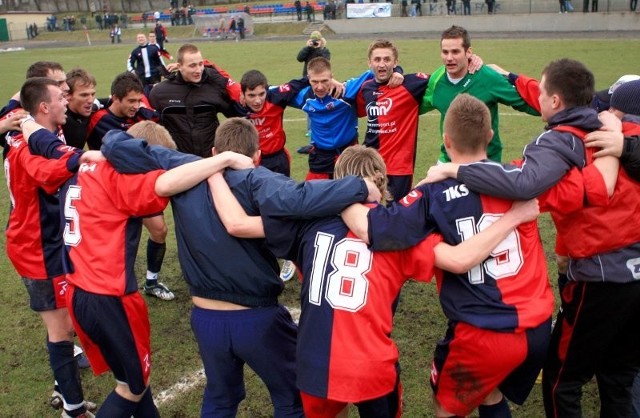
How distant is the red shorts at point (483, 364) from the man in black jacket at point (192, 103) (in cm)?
485

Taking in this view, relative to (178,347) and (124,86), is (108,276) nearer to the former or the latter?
(178,347)

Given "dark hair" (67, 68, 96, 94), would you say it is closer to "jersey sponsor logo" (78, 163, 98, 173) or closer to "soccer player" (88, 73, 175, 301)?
"soccer player" (88, 73, 175, 301)

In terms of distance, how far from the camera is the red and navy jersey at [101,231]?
394 cm

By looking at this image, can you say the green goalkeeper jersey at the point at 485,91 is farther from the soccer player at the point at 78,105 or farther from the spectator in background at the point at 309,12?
the spectator in background at the point at 309,12

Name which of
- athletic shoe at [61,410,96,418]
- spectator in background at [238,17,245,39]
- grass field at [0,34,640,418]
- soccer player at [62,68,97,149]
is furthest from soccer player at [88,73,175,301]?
spectator in background at [238,17,245,39]

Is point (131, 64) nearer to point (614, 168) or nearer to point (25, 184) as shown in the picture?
point (25, 184)

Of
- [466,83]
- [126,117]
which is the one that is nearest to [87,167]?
[126,117]

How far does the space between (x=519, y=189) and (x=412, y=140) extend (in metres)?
3.94

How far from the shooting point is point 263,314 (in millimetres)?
3713

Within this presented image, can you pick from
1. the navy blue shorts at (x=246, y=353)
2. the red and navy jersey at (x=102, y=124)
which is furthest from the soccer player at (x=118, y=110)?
the navy blue shorts at (x=246, y=353)

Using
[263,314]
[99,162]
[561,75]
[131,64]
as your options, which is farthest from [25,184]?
[131,64]

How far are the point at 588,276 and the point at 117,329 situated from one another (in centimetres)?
297

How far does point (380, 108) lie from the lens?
7.13 meters

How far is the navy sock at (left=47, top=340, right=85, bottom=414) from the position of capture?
4691 millimetres
